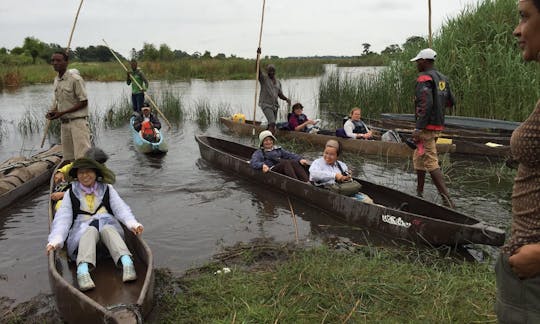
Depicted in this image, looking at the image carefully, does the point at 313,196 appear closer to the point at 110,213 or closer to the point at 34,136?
the point at 110,213

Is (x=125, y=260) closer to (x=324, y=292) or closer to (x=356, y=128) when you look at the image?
(x=324, y=292)

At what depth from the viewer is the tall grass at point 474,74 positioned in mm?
Result: 10430

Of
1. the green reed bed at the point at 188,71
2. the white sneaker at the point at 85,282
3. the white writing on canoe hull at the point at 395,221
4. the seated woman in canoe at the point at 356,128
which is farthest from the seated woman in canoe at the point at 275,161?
the green reed bed at the point at 188,71

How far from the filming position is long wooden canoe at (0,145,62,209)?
23.9 ft

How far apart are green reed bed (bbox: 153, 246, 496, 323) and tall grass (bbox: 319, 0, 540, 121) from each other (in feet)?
24.1

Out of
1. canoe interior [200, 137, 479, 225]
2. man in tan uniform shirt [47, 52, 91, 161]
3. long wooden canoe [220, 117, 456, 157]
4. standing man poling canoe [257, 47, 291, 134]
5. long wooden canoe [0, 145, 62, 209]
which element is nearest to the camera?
canoe interior [200, 137, 479, 225]

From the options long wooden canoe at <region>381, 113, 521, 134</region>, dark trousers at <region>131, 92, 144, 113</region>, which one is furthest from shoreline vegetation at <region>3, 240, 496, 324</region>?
dark trousers at <region>131, 92, 144, 113</region>

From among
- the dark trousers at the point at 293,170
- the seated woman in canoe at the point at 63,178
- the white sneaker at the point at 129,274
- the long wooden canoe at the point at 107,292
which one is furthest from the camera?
the dark trousers at the point at 293,170

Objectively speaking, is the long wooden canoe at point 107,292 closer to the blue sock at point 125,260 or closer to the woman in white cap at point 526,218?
the blue sock at point 125,260

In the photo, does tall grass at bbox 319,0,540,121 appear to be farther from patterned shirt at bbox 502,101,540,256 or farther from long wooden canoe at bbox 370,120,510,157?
patterned shirt at bbox 502,101,540,256

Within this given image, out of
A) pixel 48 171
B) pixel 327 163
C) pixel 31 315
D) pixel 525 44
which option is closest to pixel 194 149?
pixel 48 171

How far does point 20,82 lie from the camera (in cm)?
2930

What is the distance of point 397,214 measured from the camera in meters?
5.40

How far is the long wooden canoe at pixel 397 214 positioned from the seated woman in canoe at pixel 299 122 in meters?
3.90
